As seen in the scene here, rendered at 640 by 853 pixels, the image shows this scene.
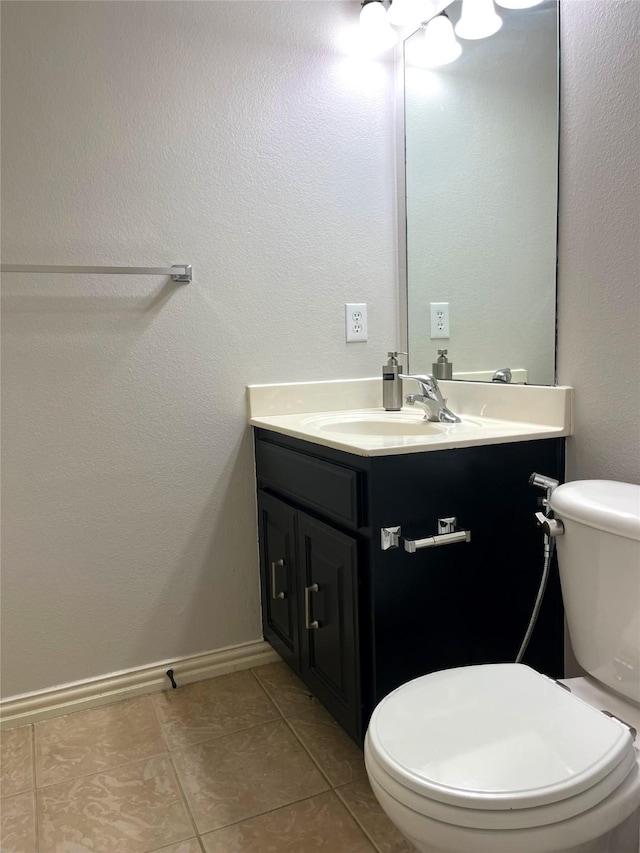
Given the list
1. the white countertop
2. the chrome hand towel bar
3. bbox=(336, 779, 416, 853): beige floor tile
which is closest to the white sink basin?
the white countertop

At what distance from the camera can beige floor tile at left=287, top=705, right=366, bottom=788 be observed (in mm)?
1423

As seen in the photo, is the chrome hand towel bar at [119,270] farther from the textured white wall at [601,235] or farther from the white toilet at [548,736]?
the white toilet at [548,736]

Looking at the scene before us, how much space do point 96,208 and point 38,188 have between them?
14cm

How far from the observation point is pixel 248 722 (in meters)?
1.62

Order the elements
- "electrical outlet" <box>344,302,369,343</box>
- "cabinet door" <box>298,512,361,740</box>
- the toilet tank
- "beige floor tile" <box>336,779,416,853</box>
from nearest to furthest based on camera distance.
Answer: the toilet tank, "beige floor tile" <box>336,779,416,853</box>, "cabinet door" <box>298,512,361,740</box>, "electrical outlet" <box>344,302,369,343</box>

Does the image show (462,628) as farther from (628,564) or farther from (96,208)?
(96,208)

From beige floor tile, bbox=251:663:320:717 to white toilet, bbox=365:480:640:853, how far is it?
715mm

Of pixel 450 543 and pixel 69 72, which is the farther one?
pixel 69 72

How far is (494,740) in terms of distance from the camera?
909mm

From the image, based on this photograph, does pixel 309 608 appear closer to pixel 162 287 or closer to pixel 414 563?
pixel 414 563

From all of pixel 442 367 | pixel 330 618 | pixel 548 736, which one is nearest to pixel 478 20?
pixel 442 367

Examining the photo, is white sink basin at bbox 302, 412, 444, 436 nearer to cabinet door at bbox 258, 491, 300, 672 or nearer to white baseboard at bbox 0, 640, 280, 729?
cabinet door at bbox 258, 491, 300, 672

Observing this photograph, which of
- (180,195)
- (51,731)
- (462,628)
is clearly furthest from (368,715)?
(180,195)

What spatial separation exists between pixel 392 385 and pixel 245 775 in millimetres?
1082
